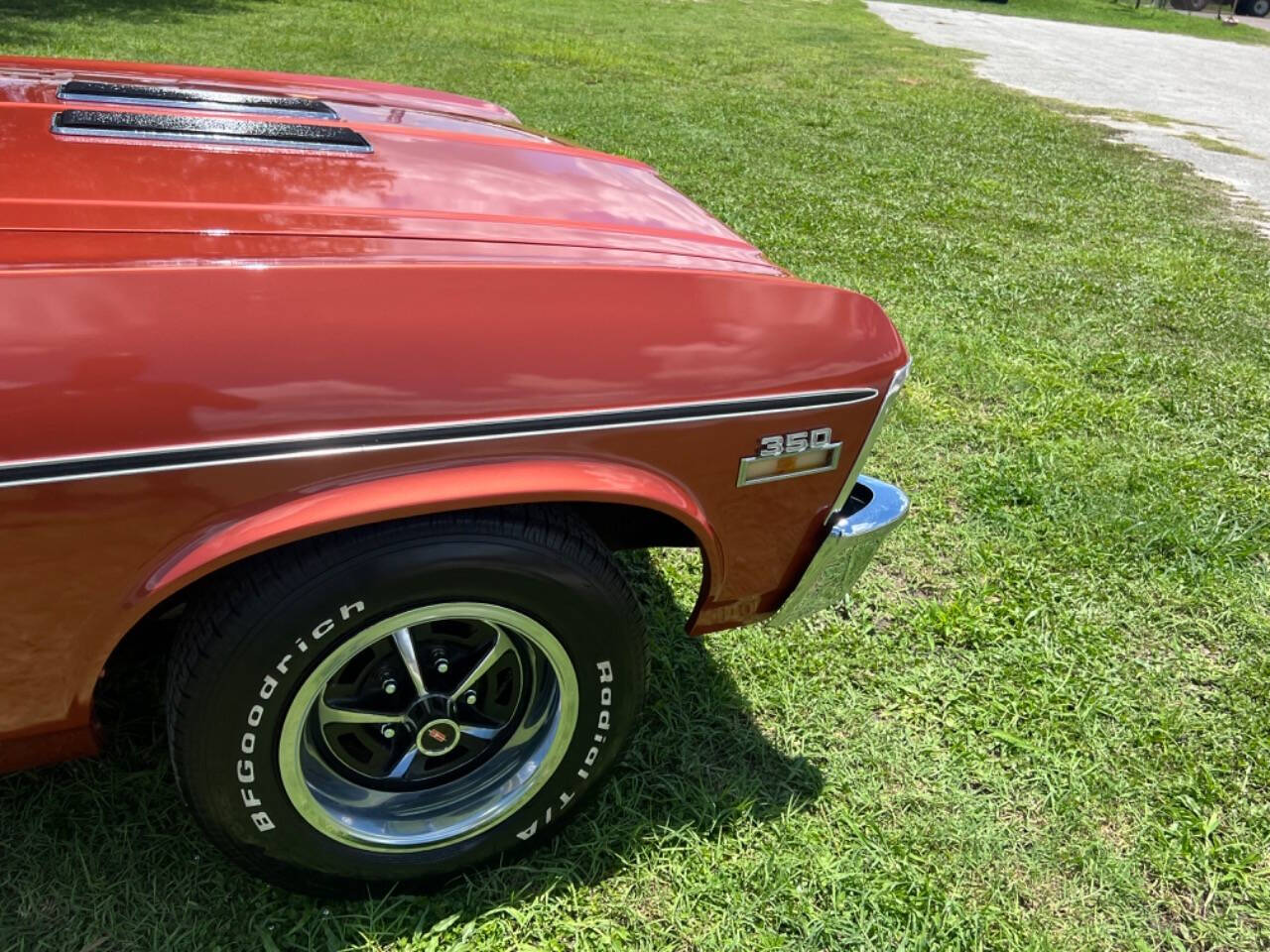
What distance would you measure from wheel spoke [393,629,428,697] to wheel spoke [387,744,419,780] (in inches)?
6.4

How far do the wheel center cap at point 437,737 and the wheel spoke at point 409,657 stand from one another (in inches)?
3.0

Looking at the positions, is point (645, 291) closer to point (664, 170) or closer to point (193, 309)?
point (193, 309)

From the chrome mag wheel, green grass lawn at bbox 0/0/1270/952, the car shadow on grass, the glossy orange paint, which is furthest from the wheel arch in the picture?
green grass lawn at bbox 0/0/1270/952

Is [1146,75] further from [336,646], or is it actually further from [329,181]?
[336,646]

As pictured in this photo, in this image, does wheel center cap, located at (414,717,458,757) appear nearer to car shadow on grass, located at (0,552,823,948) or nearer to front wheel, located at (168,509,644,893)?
front wheel, located at (168,509,644,893)

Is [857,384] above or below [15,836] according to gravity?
above

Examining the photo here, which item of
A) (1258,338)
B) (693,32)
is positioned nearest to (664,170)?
(1258,338)

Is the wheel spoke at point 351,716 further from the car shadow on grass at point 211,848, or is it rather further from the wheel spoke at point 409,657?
the car shadow on grass at point 211,848

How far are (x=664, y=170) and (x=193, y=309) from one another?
662 cm

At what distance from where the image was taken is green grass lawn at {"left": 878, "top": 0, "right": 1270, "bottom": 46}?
27031 mm

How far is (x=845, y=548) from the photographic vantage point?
198 centimetres

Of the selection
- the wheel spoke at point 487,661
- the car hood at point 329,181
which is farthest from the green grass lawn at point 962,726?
the car hood at point 329,181

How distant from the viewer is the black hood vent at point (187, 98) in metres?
2.04

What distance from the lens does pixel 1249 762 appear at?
2523 mm
